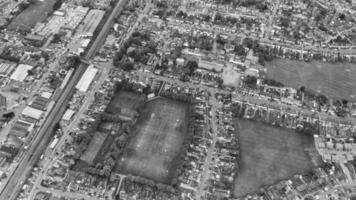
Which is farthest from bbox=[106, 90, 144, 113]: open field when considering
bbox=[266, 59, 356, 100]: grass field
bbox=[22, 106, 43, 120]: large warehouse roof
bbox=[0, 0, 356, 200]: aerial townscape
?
bbox=[266, 59, 356, 100]: grass field

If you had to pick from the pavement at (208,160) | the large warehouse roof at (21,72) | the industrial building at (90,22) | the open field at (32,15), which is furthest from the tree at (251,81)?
the open field at (32,15)

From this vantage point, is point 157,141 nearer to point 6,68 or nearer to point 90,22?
point 6,68

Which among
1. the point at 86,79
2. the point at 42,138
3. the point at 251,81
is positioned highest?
the point at 251,81

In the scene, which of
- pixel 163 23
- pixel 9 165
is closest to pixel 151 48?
pixel 163 23

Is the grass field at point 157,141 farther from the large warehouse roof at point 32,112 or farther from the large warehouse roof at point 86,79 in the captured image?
the large warehouse roof at point 32,112

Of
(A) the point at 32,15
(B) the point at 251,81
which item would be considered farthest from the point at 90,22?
(B) the point at 251,81
